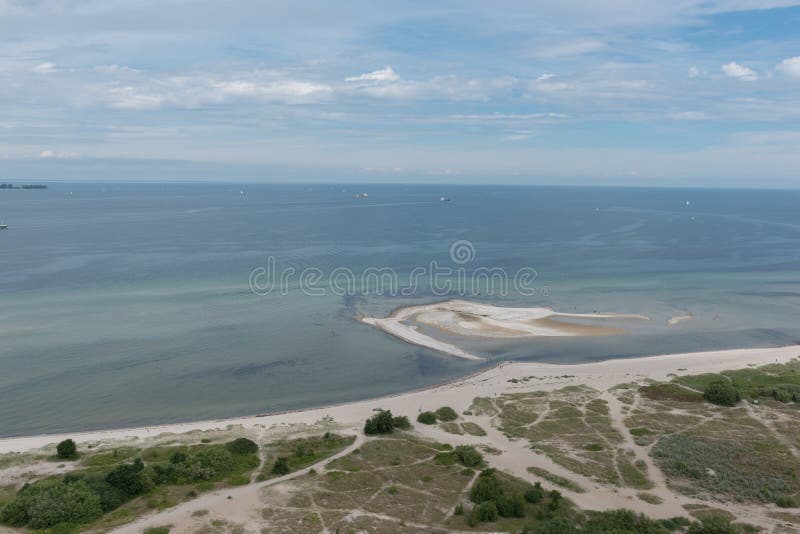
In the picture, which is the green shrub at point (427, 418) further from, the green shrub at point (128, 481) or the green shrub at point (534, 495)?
the green shrub at point (128, 481)

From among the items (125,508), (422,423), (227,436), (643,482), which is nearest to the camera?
(125,508)

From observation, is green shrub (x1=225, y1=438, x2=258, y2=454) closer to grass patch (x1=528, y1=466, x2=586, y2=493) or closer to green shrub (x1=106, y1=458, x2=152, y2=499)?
green shrub (x1=106, y1=458, x2=152, y2=499)

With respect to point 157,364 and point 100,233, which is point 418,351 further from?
point 100,233

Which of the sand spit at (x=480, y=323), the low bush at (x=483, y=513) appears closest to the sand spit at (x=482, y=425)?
the low bush at (x=483, y=513)

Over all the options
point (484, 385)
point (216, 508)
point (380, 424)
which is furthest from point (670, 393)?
point (216, 508)

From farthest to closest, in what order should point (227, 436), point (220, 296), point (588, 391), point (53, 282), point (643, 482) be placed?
point (53, 282)
point (220, 296)
point (588, 391)
point (227, 436)
point (643, 482)

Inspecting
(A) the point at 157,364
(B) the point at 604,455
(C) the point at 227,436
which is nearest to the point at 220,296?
(A) the point at 157,364

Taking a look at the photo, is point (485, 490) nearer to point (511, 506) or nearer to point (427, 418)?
point (511, 506)
